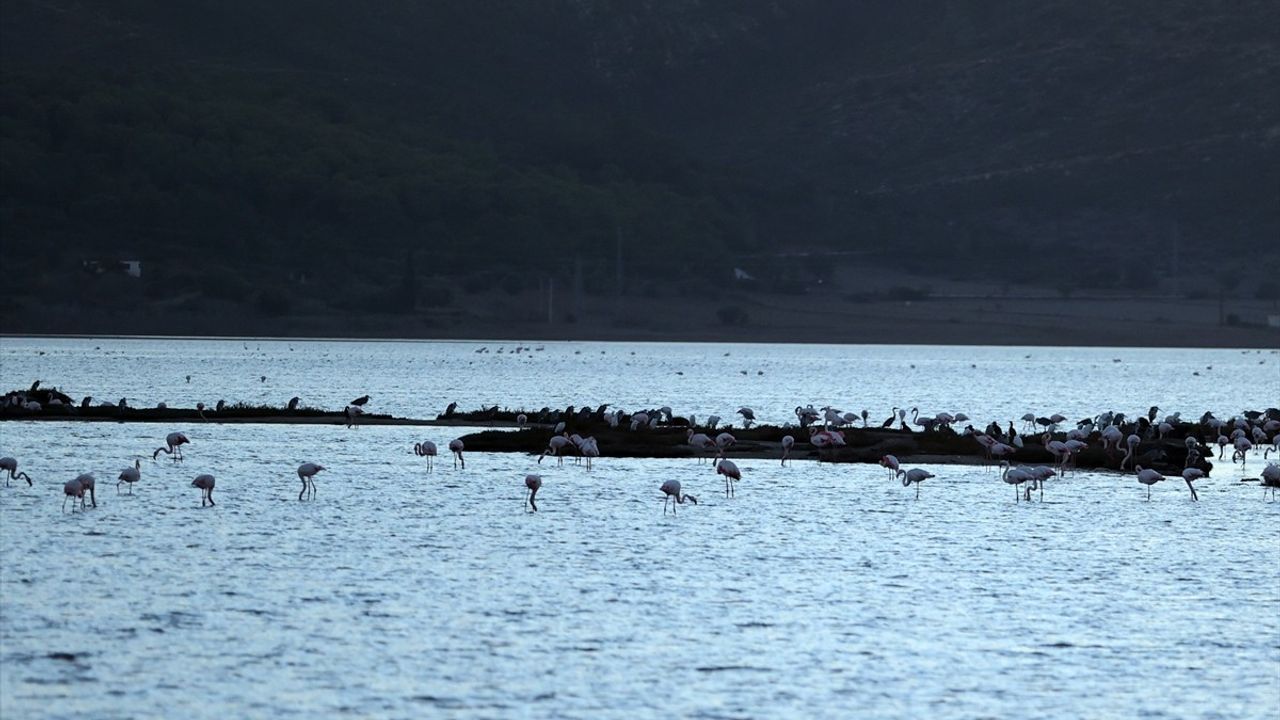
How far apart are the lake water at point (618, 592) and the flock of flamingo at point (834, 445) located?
18.8 inches

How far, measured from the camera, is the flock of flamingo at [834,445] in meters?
37.0

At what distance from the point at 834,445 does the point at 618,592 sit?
22.1 metres

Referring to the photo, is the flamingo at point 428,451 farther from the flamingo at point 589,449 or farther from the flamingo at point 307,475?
the flamingo at point 307,475

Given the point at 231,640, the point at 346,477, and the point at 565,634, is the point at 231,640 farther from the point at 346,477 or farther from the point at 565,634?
the point at 346,477

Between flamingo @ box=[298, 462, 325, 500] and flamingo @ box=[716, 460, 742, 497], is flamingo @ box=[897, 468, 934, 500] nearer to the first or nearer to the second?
flamingo @ box=[716, 460, 742, 497]

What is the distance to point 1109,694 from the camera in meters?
20.9

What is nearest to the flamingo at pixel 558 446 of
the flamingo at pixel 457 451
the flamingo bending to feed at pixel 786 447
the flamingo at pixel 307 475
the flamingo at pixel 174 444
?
the flamingo at pixel 457 451

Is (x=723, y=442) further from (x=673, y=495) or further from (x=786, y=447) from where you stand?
(x=673, y=495)

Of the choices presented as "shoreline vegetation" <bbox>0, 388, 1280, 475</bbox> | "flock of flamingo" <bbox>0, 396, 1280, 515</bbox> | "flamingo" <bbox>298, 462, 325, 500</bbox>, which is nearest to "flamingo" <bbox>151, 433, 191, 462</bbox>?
"flock of flamingo" <bbox>0, 396, 1280, 515</bbox>

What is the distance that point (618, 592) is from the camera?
26.7 meters

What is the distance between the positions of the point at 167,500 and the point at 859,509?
496 inches

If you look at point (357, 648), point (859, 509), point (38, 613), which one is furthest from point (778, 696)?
point (859, 509)

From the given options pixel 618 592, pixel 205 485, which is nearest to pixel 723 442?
pixel 205 485

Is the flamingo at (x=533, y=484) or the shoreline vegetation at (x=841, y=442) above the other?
the shoreline vegetation at (x=841, y=442)
